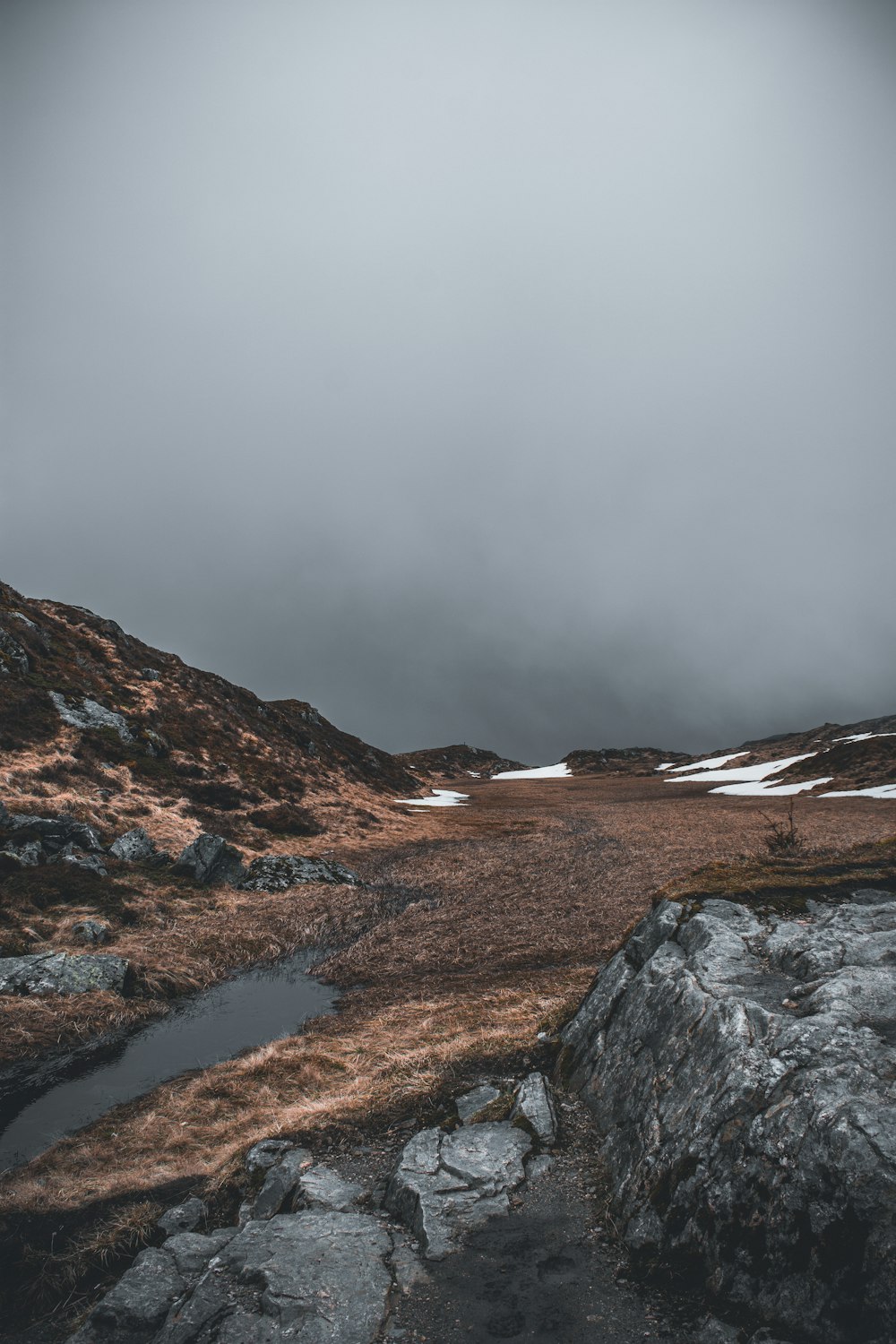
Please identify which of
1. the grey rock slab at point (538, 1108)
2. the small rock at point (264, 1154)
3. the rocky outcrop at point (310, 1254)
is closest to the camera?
the rocky outcrop at point (310, 1254)

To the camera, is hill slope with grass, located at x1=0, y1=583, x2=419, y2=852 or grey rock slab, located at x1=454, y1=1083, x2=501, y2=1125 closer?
grey rock slab, located at x1=454, y1=1083, x2=501, y2=1125

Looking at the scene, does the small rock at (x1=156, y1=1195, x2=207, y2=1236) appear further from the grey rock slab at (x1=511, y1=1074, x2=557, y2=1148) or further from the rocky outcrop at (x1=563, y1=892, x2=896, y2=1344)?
the rocky outcrop at (x1=563, y1=892, x2=896, y2=1344)

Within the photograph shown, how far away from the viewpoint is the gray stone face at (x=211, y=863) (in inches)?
942

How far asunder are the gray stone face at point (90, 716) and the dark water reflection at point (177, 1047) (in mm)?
26673

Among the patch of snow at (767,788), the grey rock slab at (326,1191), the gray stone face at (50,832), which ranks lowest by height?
the patch of snow at (767,788)

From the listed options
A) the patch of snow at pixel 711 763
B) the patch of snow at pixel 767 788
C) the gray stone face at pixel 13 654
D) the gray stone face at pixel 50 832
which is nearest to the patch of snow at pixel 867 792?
the patch of snow at pixel 767 788

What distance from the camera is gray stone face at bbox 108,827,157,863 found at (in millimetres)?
23828

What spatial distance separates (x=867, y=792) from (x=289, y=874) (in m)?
61.8

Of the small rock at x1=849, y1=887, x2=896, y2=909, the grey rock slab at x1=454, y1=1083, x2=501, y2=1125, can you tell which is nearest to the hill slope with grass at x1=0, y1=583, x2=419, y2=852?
the grey rock slab at x1=454, y1=1083, x2=501, y2=1125

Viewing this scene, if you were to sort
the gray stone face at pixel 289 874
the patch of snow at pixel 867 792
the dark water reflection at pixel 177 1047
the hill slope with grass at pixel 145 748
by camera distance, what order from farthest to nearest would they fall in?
the patch of snow at pixel 867 792 < the hill slope with grass at pixel 145 748 < the gray stone face at pixel 289 874 < the dark water reflection at pixel 177 1047

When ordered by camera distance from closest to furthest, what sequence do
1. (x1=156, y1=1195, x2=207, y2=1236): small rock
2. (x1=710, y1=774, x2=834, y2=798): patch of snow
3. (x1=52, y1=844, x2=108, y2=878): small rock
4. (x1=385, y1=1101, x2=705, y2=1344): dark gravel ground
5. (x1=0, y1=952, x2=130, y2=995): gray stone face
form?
(x1=385, y1=1101, x2=705, y2=1344): dark gravel ground < (x1=156, y1=1195, x2=207, y2=1236): small rock < (x1=0, y1=952, x2=130, y2=995): gray stone face < (x1=52, y1=844, x2=108, y2=878): small rock < (x1=710, y1=774, x2=834, y2=798): patch of snow

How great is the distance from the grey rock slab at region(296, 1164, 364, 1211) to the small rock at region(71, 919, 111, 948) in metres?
12.7

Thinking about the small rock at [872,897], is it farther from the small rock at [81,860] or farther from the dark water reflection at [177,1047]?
the small rock at [81,860]

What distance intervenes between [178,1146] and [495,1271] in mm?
6225
